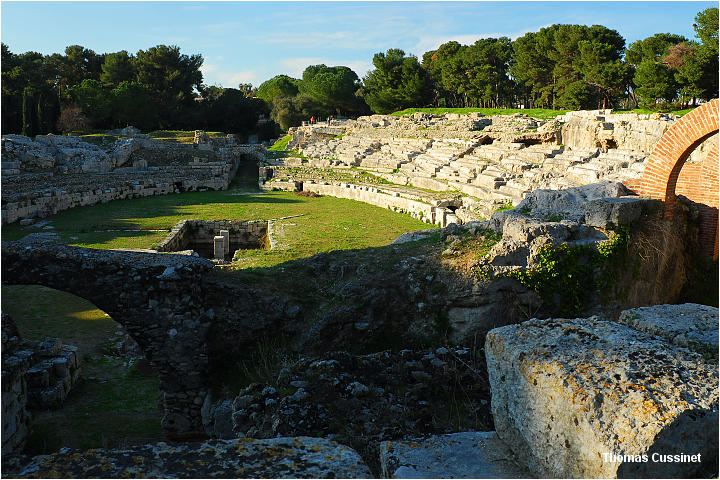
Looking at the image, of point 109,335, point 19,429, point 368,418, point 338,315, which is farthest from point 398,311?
point 109,335

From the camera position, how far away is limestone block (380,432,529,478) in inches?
131

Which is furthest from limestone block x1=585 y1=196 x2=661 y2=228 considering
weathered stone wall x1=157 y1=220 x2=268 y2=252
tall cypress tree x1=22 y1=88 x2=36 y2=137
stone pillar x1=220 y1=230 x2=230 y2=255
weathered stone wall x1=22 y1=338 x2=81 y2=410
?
tall cypress tree x1=22 y1=88 x2=36 y2=137

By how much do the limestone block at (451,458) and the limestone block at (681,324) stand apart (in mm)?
1432

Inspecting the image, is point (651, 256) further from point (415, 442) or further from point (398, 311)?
point (415, 442)

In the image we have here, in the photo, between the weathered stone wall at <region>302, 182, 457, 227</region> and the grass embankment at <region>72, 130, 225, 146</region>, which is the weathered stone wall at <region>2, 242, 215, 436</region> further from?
the grass embankment at <region>72, 130, 225, 146</region>

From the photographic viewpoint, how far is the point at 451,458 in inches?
137

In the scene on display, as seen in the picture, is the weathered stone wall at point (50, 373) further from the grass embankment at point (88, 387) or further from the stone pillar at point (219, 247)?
the stone pillar at point (219, 247)

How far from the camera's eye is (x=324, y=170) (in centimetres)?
3044

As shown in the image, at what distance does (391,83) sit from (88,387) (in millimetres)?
54200

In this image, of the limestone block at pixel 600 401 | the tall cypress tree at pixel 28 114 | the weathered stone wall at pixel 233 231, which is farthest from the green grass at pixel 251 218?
the tall cypress tree at pixel 28 114

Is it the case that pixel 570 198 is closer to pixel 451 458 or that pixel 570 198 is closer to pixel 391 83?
pixel 451 458

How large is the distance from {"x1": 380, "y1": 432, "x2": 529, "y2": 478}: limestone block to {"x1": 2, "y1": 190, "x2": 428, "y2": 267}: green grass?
720 centimetres

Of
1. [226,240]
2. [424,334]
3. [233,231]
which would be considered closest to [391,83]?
[233,231]

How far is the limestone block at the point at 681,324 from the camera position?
3.72m
